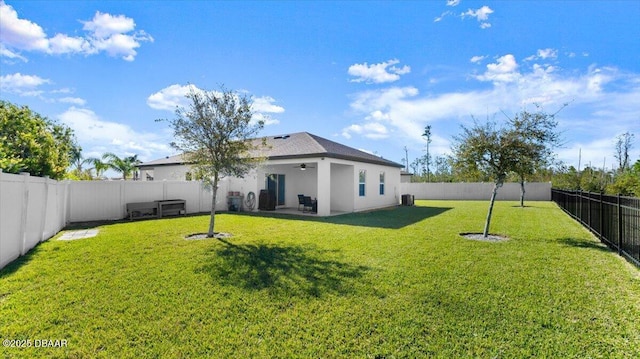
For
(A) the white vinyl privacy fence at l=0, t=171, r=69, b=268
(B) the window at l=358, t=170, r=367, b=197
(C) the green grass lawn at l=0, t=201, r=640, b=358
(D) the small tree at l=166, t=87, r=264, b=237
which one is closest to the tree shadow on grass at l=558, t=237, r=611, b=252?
(C) the green grass lawn at l=0, t=201, r=640, b=358

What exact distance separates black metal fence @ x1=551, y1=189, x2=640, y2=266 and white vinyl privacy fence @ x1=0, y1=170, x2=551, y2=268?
11.5 meters

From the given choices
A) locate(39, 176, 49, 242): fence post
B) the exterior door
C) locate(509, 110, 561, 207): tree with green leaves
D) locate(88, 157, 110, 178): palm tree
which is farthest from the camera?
locate(88, 157, 110, 178): palm tree

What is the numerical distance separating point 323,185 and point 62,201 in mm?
9263

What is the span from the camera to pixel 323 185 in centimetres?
1380

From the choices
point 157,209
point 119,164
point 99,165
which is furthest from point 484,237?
point 99,165

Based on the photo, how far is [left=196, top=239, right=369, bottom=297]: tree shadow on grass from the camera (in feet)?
15.2

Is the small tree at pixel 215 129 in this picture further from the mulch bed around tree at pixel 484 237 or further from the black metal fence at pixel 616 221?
the black metal fence at pixel 616 221

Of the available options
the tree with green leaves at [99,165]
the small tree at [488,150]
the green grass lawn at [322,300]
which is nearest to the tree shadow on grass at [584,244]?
the green grass lawn at [322,300]

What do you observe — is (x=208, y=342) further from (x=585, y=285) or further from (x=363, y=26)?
(x=363, y=26)

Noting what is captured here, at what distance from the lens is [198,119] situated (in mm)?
8695

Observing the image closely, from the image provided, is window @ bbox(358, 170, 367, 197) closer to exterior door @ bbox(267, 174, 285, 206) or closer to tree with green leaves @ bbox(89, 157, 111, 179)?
exterior door @ bbox(267, 174, 285, 206)

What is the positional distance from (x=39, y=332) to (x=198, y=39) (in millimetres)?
9691

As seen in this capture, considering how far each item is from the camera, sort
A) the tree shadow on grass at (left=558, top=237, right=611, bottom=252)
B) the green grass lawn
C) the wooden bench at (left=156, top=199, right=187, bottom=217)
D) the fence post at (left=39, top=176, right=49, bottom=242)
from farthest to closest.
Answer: the wooden bench at (left=156, top=199, right=187, bottom=217) → the fence post at (left=39, top=176, right=49, bottom=242) → the tree shadow on grass at (left=558, top=237, right=611, bottom=252) → the green grass lawn

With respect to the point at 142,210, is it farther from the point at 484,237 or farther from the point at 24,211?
the point at 484,237
